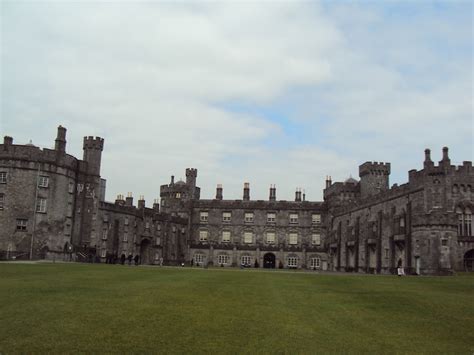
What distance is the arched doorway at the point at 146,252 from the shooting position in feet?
232

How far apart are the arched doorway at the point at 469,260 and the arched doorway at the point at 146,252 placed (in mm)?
41720

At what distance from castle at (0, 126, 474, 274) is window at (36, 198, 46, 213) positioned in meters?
0.10

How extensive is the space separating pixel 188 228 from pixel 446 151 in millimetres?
45677

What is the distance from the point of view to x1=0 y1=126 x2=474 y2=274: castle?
4738 centimetres

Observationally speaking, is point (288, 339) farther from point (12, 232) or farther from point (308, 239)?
point (308, 239)

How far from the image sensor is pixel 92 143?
5712cm

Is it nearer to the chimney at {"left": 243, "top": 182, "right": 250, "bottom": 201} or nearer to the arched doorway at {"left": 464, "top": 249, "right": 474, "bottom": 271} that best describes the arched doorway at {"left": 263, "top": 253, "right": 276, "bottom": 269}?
the chimney at {"left": 243, "top": 182, "right": 250, "bottom": 201}

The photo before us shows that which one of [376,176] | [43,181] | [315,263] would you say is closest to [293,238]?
[315,263]

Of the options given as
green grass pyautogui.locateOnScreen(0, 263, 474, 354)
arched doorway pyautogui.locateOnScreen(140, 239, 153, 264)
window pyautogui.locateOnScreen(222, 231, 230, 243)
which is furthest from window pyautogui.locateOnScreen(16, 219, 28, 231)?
window pyautogui.locateOnScreen(222, 231, 230, 243)

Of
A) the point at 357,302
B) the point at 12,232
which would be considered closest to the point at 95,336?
the point at 357,302

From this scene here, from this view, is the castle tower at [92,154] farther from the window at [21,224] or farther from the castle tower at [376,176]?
the castle tower at [376,176]

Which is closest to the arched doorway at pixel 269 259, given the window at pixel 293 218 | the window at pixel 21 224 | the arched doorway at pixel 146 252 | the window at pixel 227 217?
the window at pixel 293 218

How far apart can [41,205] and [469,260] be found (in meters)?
42.0

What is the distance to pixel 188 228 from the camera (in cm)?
8219
